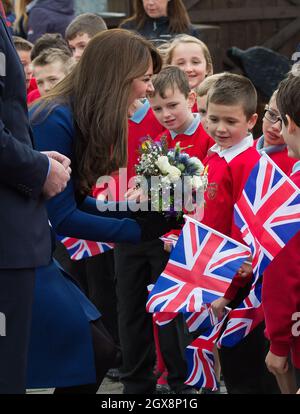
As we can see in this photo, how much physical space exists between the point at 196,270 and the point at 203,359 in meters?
0.51

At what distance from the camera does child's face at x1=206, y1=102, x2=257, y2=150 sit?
516 centimetres

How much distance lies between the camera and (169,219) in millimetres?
4574

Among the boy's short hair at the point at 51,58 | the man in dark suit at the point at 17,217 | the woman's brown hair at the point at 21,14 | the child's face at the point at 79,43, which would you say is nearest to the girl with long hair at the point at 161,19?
the child's face at the point at 79,43

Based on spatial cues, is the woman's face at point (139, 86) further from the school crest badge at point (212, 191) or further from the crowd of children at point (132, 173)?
the school crest badge at point (212, 191)

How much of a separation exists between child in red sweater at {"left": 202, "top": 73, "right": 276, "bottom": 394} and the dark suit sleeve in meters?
1.31

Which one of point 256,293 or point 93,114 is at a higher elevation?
point 93,114

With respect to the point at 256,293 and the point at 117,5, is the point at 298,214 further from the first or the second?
the point at 117,5

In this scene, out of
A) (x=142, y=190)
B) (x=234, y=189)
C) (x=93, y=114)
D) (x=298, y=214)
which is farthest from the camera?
(x=234, y=189)

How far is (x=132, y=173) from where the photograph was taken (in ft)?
18.9

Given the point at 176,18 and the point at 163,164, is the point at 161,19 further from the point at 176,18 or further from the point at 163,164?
the point at 163,164

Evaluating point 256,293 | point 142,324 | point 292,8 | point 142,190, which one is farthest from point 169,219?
point 292,8

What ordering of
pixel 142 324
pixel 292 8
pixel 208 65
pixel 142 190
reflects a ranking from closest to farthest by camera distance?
1. pixel 142 190
2. pixel 142 324
3. pixel 208 65
4. pixel 292 8

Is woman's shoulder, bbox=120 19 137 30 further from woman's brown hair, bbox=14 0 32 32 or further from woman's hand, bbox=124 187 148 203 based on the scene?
woman's hand, bbox=124 187 148 203

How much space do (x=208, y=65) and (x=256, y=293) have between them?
2.66 m
